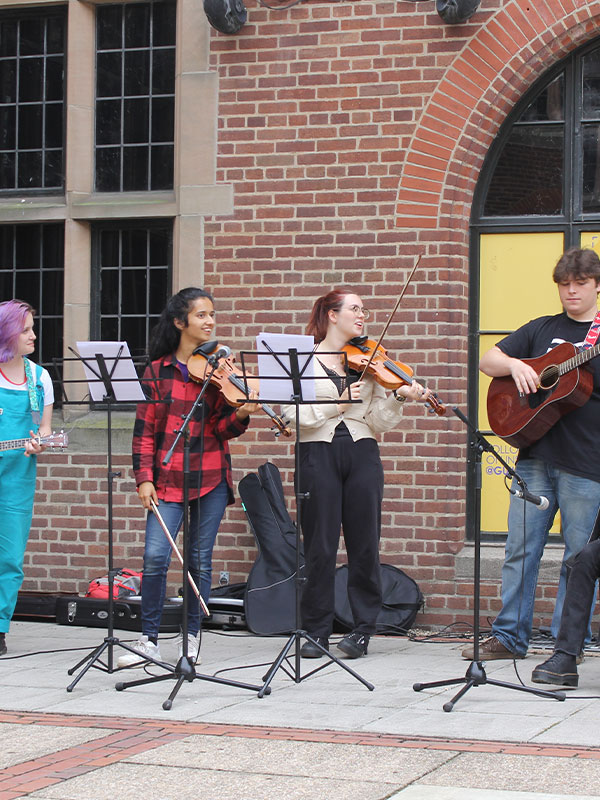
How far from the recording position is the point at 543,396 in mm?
6352

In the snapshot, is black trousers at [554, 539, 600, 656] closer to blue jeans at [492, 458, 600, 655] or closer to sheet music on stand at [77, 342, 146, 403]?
blue jeans at [492, 458, 600, 655]

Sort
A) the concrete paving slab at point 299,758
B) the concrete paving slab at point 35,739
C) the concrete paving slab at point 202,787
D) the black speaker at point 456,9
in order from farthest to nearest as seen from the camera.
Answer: the black speaker at point 456,9, the concrete paving slab at point 35,739, the concrete paving slab at point 299,758, the concrete paving slab at point 202,787

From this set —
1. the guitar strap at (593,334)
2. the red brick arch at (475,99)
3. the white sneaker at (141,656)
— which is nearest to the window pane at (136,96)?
the red brick arch at (475,99)

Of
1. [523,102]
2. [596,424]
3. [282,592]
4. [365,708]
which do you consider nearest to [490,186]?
[523,102]

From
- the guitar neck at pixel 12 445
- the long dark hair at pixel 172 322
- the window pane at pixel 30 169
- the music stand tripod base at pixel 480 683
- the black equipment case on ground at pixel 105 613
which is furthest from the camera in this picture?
the window pane at pixel 30 169

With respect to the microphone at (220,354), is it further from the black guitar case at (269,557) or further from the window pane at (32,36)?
the window pane at (32,36)

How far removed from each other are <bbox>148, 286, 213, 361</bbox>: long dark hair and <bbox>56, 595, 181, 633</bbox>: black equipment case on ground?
1.95 metres

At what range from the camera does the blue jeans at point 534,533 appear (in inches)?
254

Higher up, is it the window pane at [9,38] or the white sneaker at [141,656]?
the window pane at [9,38]

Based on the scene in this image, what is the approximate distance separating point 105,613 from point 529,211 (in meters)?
3.89

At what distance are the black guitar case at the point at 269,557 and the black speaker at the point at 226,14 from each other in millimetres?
2989

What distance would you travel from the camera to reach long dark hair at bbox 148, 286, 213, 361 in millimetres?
6715

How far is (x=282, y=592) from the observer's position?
788 cm

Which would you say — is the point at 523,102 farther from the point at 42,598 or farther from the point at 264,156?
the point at 42,598
